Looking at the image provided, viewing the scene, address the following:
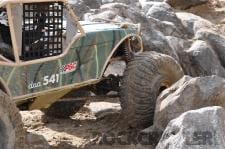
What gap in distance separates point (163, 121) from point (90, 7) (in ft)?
25.8

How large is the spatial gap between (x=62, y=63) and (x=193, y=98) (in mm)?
1532

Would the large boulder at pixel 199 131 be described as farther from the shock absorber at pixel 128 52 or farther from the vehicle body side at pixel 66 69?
the shock absorber at pixel 128 52

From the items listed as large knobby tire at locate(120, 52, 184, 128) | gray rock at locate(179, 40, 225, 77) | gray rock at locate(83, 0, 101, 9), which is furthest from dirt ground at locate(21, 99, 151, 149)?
gray rock at locate(83, 0, 101, 9)

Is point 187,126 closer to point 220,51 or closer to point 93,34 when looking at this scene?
point 93,34

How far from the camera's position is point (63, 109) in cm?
901

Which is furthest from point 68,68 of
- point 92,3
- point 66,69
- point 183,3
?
point 183,3

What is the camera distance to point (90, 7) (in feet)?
49.0

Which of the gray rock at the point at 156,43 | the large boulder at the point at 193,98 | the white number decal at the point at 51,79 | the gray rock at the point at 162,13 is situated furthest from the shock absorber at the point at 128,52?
the gray rock at the point at 162,13

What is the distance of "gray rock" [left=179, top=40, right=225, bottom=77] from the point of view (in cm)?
1173

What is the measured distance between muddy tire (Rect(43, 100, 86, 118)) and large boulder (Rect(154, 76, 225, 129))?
5.95 feet

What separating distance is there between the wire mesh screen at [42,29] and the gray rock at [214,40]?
594 cm

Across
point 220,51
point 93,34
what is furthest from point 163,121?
point 220,51

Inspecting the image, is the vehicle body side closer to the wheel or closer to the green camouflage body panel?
the green camouflage body panel

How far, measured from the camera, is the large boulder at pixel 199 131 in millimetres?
5488
